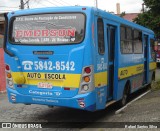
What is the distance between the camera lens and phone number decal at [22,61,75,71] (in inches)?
311

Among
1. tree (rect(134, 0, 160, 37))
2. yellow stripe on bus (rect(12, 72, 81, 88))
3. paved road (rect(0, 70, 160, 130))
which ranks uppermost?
tree (rect(134, 0, 160, 37))

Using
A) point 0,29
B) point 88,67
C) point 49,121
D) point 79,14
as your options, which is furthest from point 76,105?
point 0,29

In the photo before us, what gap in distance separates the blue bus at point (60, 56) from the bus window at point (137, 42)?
300cm

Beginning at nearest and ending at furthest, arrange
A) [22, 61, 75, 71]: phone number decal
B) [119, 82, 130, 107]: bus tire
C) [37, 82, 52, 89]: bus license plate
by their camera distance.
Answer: [22, 61, 75, 71]: phone number decal, [37, 82, 52, 89]: bus license plate, [119, 82, 130, 107]: bus tire

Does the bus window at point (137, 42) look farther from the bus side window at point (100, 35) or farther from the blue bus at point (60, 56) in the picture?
the bus side window at point (100, 35)

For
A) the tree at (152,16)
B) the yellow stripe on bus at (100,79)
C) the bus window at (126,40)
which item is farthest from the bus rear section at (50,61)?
the tree at (152,16)

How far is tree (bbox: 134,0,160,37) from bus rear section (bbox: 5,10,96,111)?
26339mm

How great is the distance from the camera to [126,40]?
10906 mm

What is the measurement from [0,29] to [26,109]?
1448cm

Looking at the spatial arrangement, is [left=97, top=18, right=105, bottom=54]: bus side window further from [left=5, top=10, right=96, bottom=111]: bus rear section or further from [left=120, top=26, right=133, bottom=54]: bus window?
[left=120, top=26, right=133, bottom=54]: bus window

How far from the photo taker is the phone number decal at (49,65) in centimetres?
791

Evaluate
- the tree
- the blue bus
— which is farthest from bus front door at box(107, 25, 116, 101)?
the tree

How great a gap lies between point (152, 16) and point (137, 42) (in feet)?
75.9

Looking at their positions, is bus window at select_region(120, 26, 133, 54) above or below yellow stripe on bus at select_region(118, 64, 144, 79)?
above
